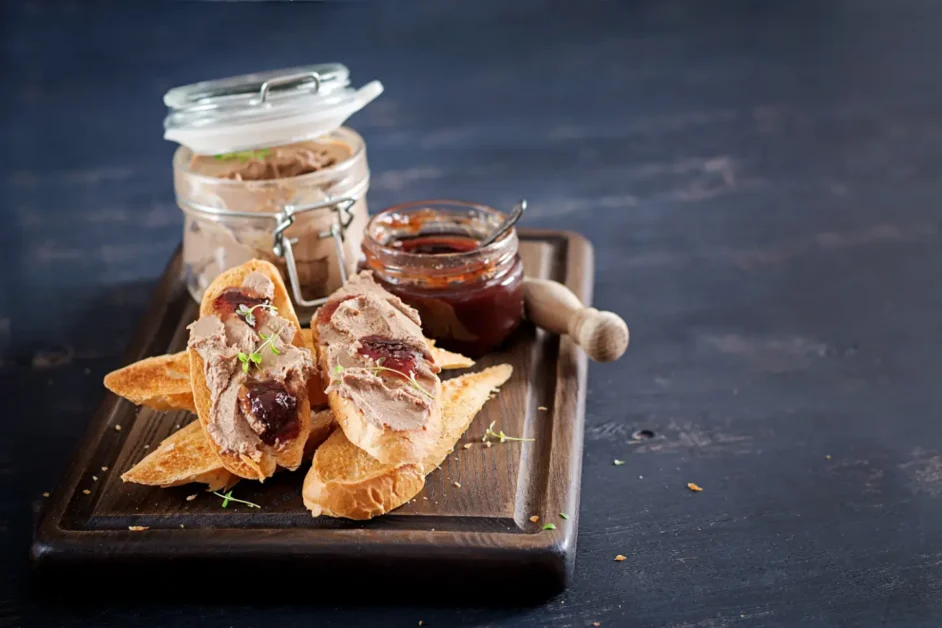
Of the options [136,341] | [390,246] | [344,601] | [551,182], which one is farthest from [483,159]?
[344,601]

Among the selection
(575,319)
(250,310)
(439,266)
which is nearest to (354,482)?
(250,310)

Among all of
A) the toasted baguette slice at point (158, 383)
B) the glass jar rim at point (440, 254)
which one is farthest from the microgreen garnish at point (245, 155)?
the toasted baguette slice at point (158, 383)

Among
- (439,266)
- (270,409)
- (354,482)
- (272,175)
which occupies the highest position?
(272,175)

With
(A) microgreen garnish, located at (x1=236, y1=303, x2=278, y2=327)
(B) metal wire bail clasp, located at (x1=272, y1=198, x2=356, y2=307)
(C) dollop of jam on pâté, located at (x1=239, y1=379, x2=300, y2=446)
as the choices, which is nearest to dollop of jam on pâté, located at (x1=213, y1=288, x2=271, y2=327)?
(A) microgreen garnish, located at (x1=236, y1=303, x2=278, y2=327)

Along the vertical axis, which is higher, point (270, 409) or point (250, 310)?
point (250, 310)

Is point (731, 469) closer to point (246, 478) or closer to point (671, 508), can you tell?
point (671, 508)

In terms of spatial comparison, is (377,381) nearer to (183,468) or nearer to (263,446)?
(263,446)

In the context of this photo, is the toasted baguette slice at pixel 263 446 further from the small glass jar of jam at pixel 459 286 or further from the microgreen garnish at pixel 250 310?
the small glass jar of jam at pixel 459 286
